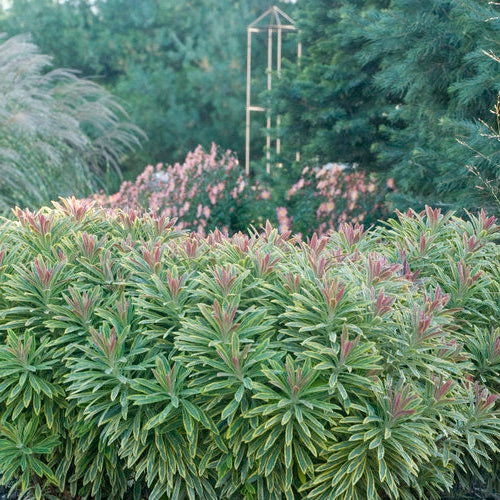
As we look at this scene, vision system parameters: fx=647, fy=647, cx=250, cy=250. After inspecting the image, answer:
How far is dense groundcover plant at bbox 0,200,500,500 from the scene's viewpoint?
6.73 ft

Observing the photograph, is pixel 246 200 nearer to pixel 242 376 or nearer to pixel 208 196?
pixel 208 196

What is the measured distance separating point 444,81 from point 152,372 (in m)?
3.74

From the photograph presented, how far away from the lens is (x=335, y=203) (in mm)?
6762

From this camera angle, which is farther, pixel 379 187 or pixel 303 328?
pixel 379 187

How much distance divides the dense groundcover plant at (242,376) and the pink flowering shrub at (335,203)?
394cm

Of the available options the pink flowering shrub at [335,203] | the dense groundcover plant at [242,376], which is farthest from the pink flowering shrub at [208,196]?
the dense groundcover plant at [242,376]

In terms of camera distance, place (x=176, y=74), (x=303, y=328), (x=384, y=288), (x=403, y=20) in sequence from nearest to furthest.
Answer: (x=303, y=328), (x=384, y=288), (x=403, y=20), (x=176, y=74)

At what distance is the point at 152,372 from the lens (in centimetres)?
222

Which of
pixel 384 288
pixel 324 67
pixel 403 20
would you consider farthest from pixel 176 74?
pixel 384 288

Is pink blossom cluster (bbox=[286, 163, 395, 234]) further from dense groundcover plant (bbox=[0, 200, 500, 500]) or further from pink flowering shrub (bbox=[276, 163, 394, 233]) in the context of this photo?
dense groundcover plant (bbox=[0, 200, 500, 500])

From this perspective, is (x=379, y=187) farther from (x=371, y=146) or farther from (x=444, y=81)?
(x=444, y=81)

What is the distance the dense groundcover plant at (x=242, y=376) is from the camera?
2051 millimetres

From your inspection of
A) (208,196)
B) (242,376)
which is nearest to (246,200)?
(208,196)

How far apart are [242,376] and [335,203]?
487cm
